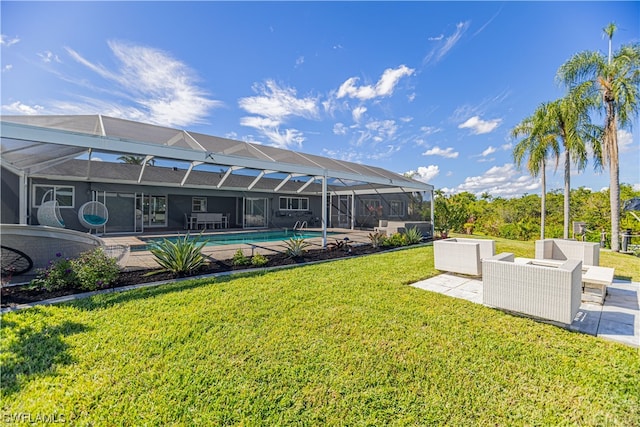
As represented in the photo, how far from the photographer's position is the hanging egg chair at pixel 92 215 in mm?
11195

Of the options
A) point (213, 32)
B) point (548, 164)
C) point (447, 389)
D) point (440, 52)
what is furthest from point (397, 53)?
point (447, 389)

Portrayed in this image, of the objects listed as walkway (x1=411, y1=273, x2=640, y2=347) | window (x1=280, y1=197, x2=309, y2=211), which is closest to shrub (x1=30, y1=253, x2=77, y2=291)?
walkway (x1=411, y1=273, x2=640, y2=347)

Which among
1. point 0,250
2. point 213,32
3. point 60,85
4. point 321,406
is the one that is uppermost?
point 213,32

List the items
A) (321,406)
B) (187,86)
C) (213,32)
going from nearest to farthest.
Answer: (321,406) < (213,32) < (187,86)

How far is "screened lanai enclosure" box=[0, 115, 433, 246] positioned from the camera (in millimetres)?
6430

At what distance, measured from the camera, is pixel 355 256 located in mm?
8828

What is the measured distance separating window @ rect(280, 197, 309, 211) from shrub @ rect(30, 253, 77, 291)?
1627cm

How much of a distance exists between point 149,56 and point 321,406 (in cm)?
1241

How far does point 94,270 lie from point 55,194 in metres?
12.1

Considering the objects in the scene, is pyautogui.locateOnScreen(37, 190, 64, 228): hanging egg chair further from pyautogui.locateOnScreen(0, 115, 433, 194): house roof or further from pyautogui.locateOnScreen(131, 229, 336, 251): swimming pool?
pyautogui.locateOnScreen(131, 229, 336, 251): swimming pool

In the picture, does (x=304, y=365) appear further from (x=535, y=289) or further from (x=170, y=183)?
(x=170, y=183)

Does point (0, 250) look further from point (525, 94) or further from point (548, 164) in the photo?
point (525, 94)

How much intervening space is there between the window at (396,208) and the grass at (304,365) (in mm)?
13640

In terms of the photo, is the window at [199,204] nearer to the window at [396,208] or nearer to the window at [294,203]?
the window at [294,203]
